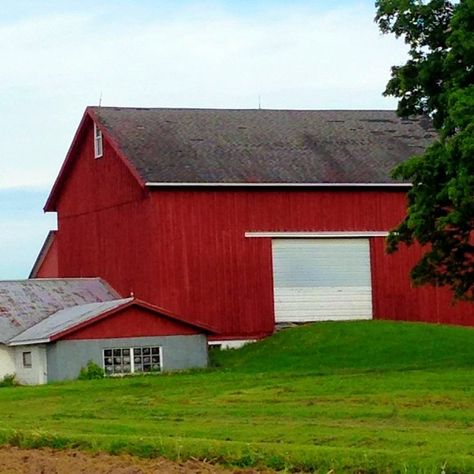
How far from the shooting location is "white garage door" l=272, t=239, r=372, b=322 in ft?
157

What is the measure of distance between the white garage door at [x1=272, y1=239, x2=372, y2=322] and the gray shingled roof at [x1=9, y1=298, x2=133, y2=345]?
709 centimetres

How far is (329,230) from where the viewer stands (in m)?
48.3

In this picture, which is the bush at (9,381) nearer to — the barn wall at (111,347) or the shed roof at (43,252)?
the barn wall at (111,347)

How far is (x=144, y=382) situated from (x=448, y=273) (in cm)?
869

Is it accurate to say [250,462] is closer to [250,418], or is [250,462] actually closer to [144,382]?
[250,418]

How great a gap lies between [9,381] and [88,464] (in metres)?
Answer: 22.8

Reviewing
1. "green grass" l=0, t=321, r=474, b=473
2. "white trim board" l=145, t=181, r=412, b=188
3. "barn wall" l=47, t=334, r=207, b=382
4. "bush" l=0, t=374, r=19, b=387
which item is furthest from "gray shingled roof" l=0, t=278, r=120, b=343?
"green grass" l=0, t=321, r=474, b=473

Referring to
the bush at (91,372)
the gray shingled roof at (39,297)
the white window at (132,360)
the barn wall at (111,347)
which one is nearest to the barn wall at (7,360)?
the gray shingled roof at (39,297)

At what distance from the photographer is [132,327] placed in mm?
42219

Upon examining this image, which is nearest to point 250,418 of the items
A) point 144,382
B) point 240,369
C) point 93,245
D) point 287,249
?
point 144,382

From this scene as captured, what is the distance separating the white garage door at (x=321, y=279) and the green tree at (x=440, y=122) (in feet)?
40.9

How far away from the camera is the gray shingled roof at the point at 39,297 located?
44469 mm

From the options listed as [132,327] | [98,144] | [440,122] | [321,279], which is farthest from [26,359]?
[440,122]

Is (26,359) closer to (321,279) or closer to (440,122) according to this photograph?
(321,279)
